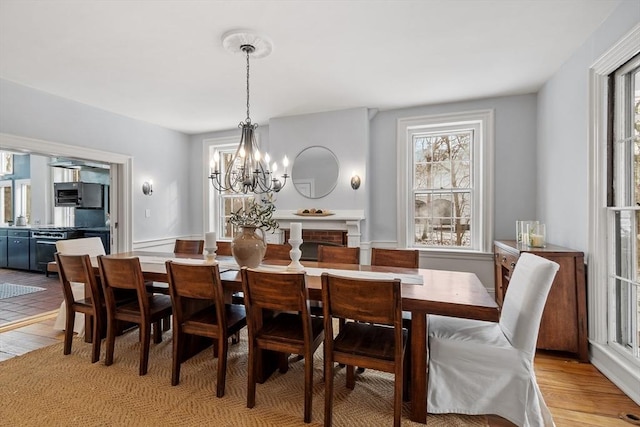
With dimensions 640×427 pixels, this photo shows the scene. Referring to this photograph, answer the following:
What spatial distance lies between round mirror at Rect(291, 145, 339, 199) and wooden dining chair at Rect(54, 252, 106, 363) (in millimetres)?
2670

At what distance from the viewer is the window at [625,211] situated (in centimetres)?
215

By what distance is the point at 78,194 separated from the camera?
6016 mm

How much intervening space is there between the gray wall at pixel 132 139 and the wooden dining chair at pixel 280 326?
3301mm

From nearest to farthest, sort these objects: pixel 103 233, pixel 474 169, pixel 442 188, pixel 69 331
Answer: pixel 69 331 → pixel 474 169 → pixel 442 188 → pixel 103 233

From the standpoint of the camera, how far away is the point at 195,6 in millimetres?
2121

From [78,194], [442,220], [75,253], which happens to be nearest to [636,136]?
[442,220]

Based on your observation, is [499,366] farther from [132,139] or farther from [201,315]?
[132,139]

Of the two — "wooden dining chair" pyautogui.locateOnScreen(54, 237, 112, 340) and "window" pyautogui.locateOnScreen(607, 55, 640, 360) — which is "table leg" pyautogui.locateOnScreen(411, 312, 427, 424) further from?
"wooden dining chair" pyautogui.locateOnScreen(54, 237, 112, 340)

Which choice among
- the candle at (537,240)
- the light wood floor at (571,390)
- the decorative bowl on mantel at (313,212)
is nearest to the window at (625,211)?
the light wood floor at (571,390)

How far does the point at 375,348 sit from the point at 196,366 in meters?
1.46

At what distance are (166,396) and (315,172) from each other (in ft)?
10.2

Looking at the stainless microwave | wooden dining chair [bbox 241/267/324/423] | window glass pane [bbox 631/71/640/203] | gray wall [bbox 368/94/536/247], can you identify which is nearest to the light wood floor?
wooden dining chair [bbox 241/267/324/423]

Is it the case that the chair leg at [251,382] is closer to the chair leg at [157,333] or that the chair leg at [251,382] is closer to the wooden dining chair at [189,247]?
the chair leg at [157,333]

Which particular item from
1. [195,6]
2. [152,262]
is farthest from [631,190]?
[152,262]
